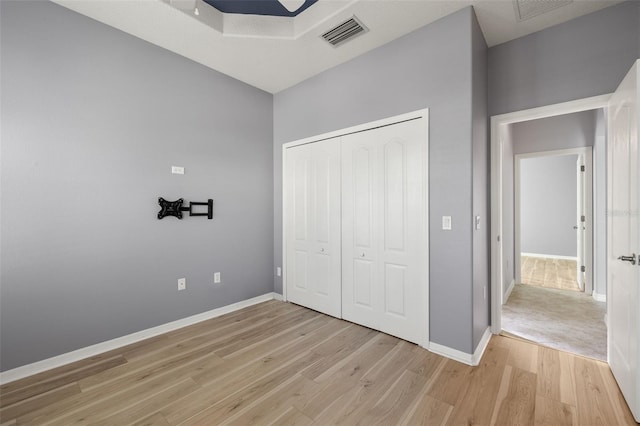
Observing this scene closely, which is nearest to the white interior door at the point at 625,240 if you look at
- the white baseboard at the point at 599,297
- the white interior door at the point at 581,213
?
the white baseboard at the point at 599,297

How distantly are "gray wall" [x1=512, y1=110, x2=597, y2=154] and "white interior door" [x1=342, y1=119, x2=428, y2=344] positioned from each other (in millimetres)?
2963

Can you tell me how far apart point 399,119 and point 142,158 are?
8.65 feet

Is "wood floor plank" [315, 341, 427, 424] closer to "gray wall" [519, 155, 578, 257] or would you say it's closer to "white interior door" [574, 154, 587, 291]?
"white interior door" [574, 154, 587, 291]

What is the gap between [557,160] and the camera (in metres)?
7.04

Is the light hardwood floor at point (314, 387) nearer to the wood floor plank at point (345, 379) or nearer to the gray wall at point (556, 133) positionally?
the wood floor plank at point (345, 379)

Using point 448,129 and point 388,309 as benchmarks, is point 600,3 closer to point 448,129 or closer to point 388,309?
point 448,129

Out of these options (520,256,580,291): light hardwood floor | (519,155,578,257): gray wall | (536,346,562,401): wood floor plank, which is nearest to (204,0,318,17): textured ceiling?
(536,346,562,401): wood floor plank

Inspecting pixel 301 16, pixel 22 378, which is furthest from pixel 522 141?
pixel 22 378

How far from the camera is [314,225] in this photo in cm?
349

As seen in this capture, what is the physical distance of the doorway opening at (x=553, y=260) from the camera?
2.72 metres

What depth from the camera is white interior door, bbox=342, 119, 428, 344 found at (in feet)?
8.39

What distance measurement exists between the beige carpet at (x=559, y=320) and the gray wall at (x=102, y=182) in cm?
346

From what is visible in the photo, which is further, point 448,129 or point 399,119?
point 399,119

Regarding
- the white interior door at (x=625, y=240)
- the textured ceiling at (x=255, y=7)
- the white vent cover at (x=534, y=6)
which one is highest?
the textured ceiling at (x=255, y=7)
